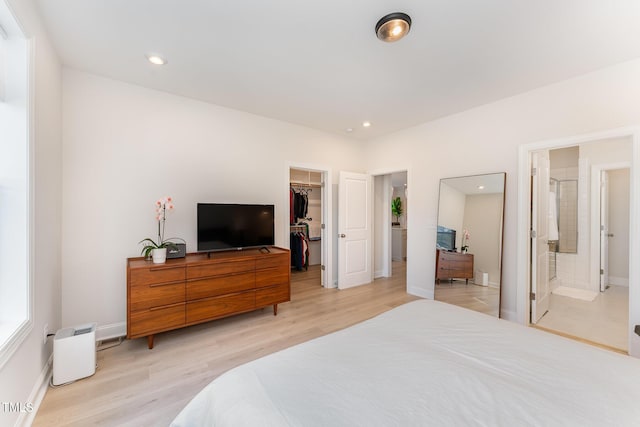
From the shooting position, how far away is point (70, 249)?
2.37m

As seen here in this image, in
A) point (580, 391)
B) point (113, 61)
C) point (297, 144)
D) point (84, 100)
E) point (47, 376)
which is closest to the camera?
point (580, 391)

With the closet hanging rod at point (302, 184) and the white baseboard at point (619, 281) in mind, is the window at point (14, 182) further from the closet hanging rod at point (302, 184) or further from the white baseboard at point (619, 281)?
the white baseboard at point (619, 281)

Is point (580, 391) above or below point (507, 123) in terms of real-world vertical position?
below

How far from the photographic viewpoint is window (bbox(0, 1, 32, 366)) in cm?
146

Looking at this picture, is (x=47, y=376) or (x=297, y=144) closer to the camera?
(x=47, y=376)

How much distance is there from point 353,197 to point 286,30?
282cm

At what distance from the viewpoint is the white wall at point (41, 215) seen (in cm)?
143

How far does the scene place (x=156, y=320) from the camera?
2.30m

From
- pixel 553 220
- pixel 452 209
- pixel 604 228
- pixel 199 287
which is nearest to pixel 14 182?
pixel 199 287

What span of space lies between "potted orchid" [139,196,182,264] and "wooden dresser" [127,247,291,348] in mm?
81

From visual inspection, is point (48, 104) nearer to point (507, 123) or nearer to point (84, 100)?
point (84, 100)

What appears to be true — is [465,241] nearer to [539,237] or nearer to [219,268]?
[539,237]

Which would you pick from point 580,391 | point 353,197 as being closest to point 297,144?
point 353,197

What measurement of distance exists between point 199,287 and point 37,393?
1174 mm
